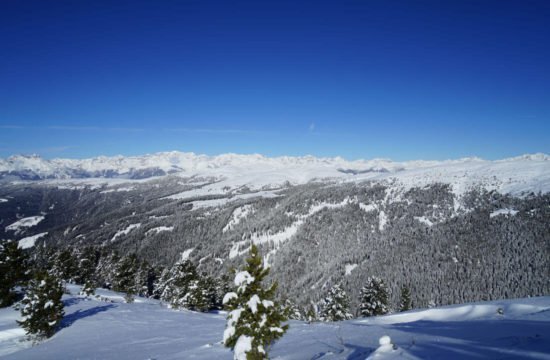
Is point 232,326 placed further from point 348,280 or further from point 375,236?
point 375,236

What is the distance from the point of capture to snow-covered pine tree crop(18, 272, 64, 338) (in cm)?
2920

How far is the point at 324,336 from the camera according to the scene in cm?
1948

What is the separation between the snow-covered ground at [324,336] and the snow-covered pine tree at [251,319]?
3148 millimetres

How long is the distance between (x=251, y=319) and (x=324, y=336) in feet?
31.3

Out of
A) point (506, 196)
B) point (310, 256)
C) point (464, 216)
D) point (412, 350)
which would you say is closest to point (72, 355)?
point (412, 350)

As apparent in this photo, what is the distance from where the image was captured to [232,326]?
12.2 m

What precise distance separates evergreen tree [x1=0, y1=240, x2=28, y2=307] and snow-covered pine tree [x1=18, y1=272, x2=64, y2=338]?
16872 mm

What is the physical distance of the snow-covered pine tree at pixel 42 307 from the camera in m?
29.2

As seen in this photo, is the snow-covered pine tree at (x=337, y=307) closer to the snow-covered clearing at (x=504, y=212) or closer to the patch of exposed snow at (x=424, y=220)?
the patch of exposed snow at (x=424, y=220)

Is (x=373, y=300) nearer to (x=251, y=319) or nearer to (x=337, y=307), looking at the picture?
(x=337, y=307)

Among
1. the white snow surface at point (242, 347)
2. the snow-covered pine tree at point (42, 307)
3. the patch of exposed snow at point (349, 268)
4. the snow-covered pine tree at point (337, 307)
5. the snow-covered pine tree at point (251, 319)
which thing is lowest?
the patch of exposed snow at point (349, 268)

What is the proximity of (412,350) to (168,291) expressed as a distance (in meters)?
73.2

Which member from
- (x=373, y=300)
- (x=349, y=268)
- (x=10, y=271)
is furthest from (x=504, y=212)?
(x=10, y=271)

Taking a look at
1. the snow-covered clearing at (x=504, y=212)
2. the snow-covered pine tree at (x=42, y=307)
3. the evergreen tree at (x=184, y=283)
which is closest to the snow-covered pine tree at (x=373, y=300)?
the evergreen tree at (x=184, y=283)
